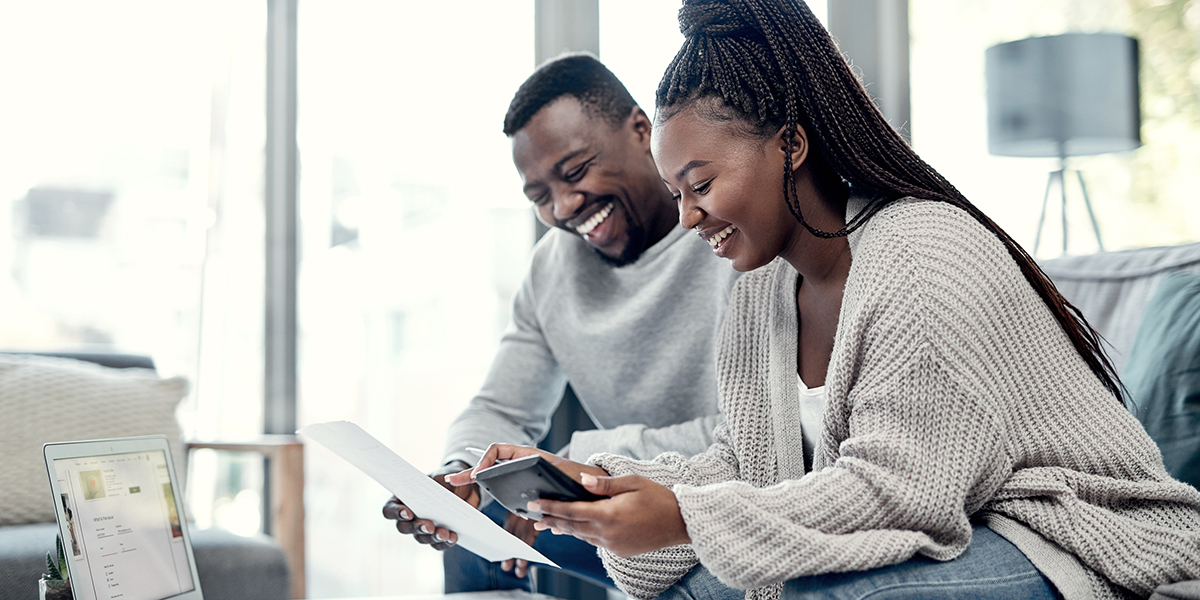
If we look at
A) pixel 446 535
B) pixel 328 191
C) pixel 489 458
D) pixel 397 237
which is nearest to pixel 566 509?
pixel 489 458

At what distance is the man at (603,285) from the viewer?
56.3 inches

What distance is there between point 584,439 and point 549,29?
96cm

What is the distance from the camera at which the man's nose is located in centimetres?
145

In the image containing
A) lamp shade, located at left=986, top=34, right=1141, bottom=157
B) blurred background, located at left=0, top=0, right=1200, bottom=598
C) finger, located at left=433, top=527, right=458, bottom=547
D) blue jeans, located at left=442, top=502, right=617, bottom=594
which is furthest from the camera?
blurred background, located at left=0, top=0, right=1200, bottom=598

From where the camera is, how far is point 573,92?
1.48 m

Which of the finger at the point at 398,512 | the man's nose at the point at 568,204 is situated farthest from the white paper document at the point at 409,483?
the man's nose at the point at 568,204

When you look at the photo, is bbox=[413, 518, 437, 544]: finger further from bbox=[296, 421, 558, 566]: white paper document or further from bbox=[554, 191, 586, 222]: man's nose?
bbox=[554, 191, 586, 222]: man's nose

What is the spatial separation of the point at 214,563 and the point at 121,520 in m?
0.50

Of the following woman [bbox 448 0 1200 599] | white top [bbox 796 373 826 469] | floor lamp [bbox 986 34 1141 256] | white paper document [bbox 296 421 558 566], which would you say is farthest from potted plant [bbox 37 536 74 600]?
floor lamp [bbox 986 34 1141 256]

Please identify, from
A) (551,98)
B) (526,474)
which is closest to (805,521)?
(526,474)

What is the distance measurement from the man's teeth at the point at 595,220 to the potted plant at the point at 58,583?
0.88 m

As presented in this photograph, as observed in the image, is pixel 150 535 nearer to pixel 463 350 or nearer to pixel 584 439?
pixel 584 439

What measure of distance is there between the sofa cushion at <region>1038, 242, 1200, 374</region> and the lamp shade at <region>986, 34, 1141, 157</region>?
419mm

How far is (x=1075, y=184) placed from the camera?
1.81 meters
